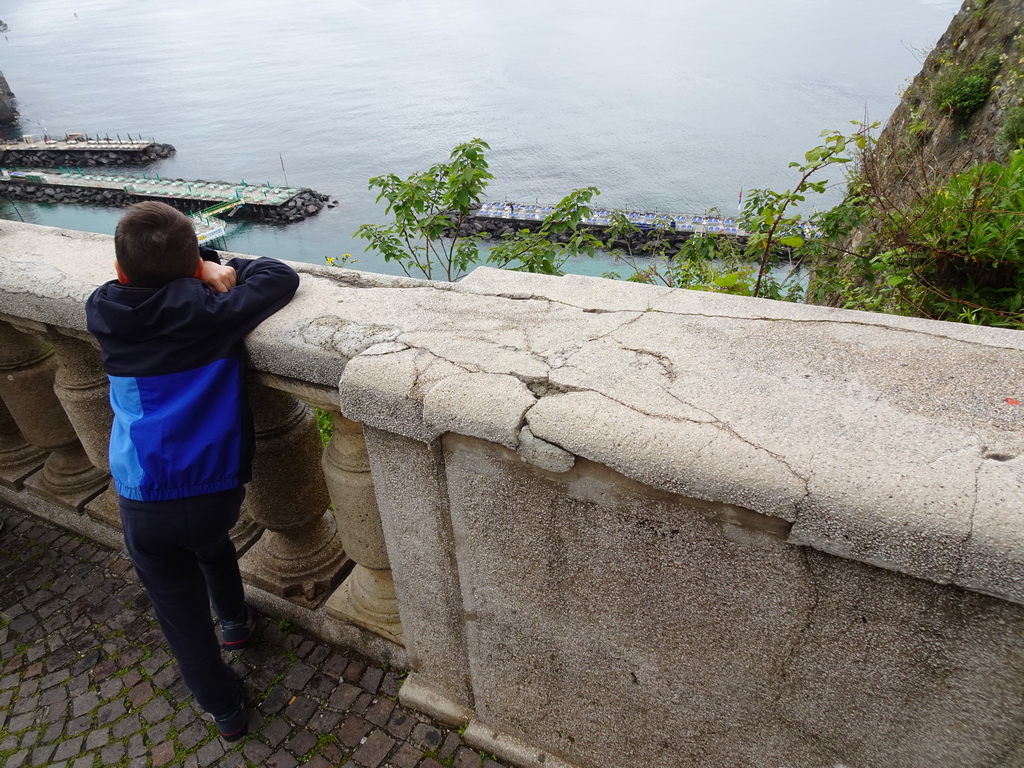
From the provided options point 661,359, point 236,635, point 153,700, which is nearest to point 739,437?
point 661,359

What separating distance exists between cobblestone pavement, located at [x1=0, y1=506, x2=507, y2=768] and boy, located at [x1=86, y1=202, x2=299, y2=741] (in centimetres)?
65

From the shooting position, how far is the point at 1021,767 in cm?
129

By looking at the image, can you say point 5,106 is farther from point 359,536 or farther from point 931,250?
point 931,250

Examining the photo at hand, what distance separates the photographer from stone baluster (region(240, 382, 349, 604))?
2395 mm

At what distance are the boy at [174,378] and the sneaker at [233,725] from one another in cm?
53

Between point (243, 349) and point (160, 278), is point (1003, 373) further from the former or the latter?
point (160, 278)

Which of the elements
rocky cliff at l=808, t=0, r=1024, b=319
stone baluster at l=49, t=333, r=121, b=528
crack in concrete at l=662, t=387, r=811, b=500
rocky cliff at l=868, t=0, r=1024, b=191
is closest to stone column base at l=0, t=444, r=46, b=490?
stone baluster at l=49, t=333, r=121, b=528

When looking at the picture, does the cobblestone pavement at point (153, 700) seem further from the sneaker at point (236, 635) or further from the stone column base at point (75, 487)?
the stone column base at point (75, 487)

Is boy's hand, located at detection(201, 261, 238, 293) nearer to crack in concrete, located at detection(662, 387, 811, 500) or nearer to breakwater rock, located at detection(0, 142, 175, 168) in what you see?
crack in concrete, located at detection(662, 387, 811, 500)

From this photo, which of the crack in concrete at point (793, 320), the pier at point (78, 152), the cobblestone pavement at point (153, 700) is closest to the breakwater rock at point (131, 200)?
the pier at point (78, 152)

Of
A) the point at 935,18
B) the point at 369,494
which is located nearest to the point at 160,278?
the point at 369,494

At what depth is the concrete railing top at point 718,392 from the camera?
1.12 metres

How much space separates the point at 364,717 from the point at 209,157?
50489 millimetres

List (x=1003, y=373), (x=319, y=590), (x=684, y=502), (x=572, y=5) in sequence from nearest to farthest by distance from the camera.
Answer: (x=684, y=502) < (x=1003, y=373) < (x=319, y=590) < (x=572, y=5)
